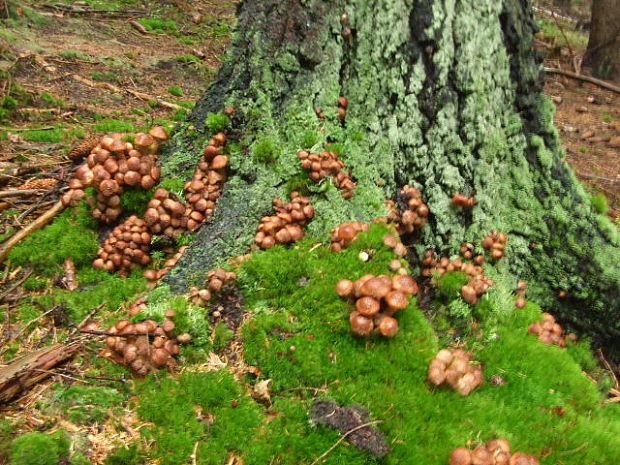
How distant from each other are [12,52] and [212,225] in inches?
284

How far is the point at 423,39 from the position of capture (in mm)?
3896

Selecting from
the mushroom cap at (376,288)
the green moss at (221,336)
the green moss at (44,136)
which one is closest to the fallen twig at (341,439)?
the mushroom cap at (376,288)

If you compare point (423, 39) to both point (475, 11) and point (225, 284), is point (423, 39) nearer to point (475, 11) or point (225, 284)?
point (475, 11)

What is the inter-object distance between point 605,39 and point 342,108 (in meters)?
14.8

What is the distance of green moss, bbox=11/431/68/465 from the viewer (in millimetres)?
2547

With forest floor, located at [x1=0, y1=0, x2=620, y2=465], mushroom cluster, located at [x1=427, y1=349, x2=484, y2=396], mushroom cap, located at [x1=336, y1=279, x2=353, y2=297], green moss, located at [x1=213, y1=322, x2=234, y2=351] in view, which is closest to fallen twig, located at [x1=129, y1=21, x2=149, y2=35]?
forest floor, located at [x1=0, y1=0, x2=620, y2=465]

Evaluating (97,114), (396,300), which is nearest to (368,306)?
(396,300)

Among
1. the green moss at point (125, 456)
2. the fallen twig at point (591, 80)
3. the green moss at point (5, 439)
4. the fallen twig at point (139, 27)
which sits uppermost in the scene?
the fallen twig at point (591, 80)

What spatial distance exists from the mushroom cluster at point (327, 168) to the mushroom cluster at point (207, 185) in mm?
694

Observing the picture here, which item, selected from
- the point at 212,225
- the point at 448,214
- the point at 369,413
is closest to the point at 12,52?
the point at 212,225

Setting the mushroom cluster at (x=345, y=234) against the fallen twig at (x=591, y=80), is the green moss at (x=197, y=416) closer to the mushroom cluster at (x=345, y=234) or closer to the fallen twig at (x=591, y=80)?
the mushroom cluster at (x=345, y=234)

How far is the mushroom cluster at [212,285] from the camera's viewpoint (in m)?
3.44

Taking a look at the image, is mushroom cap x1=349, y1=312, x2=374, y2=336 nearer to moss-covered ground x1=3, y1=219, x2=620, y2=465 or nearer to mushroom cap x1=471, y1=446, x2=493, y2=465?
moss-covered ground x1=3, y1=219, x2=620, y2=465

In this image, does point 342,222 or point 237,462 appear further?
point 342,222
